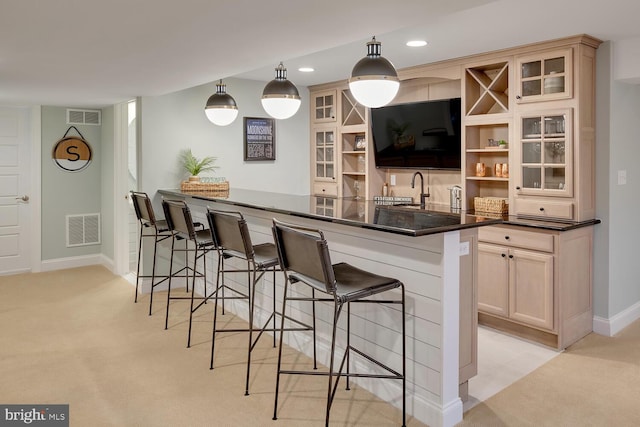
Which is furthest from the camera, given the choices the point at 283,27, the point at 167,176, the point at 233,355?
the point at 167,176

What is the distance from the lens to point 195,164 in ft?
16.8

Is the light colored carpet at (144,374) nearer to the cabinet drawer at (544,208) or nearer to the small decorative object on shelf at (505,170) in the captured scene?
the cabinet drawer at (544,208)

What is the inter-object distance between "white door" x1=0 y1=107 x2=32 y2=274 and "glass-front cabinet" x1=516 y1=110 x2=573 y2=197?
5.46 m

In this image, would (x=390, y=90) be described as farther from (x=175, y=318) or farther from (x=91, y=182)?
(x=91, y=182)

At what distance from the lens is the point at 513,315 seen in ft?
12.5

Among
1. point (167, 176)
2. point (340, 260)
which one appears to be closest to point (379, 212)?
point (340, 260)

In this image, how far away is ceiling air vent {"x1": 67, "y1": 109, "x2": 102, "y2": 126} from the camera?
6.03 metres

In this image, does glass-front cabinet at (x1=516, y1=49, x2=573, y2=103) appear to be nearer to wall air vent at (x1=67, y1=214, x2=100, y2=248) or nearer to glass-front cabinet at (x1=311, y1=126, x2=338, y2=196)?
glass-front cabinet at (x1=311, y1=126, x2=338, y2=196)

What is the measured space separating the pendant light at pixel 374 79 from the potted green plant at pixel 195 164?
2538 millimetres

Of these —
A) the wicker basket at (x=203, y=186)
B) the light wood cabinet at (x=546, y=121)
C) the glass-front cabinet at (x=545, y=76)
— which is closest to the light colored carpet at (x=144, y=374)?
the wicker basket at (x=203, y=186)

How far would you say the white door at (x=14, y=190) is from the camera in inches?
226

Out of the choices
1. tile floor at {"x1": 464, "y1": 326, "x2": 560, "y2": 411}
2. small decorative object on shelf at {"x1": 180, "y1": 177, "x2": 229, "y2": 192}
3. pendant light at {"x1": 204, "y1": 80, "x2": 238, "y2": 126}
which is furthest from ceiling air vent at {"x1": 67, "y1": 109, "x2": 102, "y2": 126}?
tile floor at {"x1": 464, "y1": 326, "x2": 560, "y2": 411}

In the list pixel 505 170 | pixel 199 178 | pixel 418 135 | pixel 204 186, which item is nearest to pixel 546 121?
pixel 505 170

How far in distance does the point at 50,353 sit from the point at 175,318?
3.26 ft
